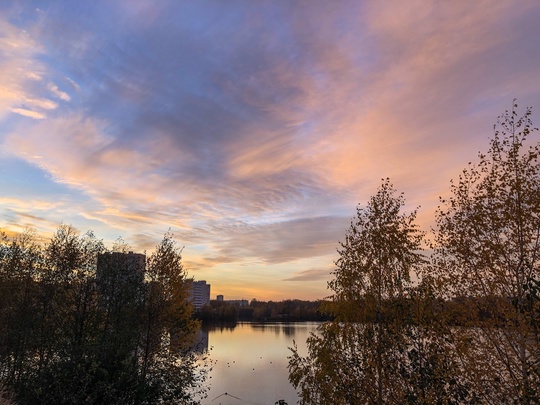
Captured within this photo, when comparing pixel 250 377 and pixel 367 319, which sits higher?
pixel 367 319

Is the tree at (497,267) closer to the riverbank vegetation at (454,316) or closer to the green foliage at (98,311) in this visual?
the riverbank vegetation at (454,316)

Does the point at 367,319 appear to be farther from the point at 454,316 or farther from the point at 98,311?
the point at 98,311

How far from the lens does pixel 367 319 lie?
1756 cm

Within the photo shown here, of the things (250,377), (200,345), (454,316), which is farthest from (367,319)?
(200,345)

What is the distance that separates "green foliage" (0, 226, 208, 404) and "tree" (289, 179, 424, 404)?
34.7ft

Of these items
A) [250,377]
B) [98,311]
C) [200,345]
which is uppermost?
[98,311]

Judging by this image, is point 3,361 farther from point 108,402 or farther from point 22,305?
point 108,402

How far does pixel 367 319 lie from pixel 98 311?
20.0 metres

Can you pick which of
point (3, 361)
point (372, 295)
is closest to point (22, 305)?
point (3, 361)

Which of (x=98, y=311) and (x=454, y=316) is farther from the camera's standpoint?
(x=98, y=311)

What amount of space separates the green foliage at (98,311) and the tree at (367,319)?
416 inches

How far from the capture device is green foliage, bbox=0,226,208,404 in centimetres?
2575

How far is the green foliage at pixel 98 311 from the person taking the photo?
84.5 ft

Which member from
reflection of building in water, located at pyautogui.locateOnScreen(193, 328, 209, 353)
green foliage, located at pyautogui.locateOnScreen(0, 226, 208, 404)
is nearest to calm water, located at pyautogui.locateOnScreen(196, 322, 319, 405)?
reflection of building in water, located at pyautogui.locateOnScreen(193, 328, 209, 353)
